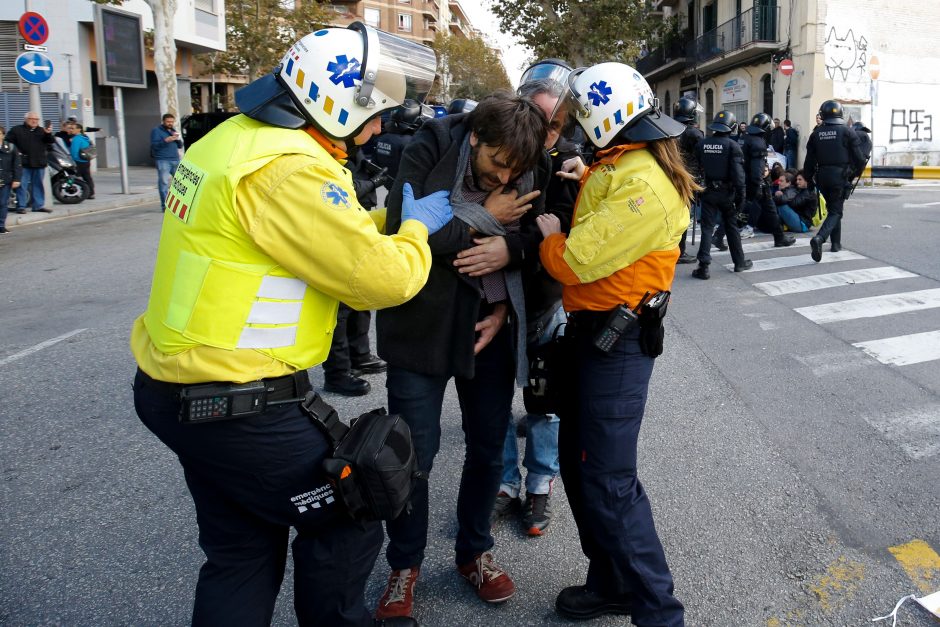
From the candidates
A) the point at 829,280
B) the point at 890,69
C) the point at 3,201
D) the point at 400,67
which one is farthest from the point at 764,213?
the point at 890,69

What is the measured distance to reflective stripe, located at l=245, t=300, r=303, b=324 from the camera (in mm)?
1815

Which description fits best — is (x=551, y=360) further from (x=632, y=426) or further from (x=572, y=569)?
(x=572, y=569)

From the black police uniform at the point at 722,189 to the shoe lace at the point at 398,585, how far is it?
7.26 m

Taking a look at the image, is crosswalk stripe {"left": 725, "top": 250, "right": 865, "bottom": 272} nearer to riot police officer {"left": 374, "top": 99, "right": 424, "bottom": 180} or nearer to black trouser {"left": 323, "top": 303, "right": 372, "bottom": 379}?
riot police officer {"left": 374, "top": 99, "right": 424, "bottom": 180}

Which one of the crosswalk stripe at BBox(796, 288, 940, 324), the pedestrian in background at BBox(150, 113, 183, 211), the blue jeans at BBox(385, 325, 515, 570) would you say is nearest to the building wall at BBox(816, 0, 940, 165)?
the crosswalk stripe at BBox(796, 288, 940, 324)

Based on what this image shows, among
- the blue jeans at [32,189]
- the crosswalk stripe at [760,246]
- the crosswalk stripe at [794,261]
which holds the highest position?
the blue jeans at [32,189]

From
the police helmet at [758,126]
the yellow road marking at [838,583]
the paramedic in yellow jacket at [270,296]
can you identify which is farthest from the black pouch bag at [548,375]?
the police helmet at [758,126]

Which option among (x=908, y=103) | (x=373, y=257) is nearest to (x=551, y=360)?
(x=373, y=257)

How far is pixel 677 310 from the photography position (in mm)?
Answer: 7652

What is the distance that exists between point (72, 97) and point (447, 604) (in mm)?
22596

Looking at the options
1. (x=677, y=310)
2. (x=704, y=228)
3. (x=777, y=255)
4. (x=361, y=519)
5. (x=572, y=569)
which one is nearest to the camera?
(x=361, y=519)

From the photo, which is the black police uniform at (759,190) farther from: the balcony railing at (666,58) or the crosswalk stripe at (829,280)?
the balcony railing at (666,58)

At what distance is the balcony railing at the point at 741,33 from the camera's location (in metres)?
25.8

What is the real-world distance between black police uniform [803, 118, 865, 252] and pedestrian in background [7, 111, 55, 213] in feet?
42.3
